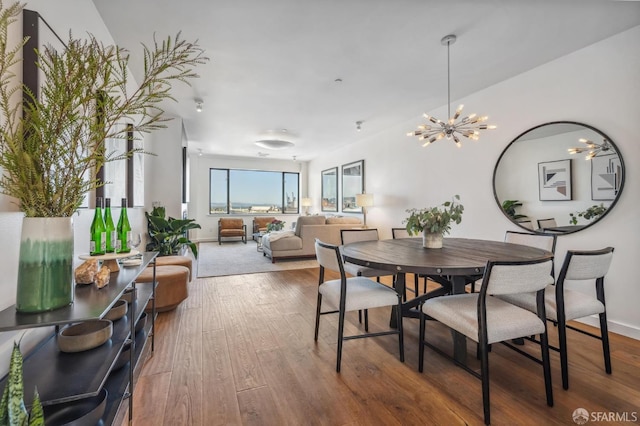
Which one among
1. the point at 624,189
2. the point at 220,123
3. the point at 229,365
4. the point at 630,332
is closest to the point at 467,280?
the point at 630,332

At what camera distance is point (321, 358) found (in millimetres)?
2146

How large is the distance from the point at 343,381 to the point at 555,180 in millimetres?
2951

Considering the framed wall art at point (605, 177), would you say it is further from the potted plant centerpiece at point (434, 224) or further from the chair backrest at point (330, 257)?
the chair backrest at point (330, 257)

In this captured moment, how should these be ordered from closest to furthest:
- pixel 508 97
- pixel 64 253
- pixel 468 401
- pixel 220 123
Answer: pixel 64 253
pixel 468 401
pixel 508 97
pixel 220 123

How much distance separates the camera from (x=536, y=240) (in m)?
2.67

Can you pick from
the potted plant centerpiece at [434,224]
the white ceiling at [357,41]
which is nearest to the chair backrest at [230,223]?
the white ceiling at [357,41]

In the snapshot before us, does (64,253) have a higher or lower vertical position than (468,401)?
higher

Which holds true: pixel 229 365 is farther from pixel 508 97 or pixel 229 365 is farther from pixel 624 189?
pixel 508 97

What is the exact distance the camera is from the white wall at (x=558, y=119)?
2.50 metres

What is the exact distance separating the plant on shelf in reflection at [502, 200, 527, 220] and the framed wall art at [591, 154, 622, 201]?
26.8 inches

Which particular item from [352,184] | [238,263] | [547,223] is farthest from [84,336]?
[352,184]

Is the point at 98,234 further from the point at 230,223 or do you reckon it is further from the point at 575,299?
the point at 230,223

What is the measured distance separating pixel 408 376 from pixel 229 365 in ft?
4.06

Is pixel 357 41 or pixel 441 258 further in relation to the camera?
pixel 357 41
